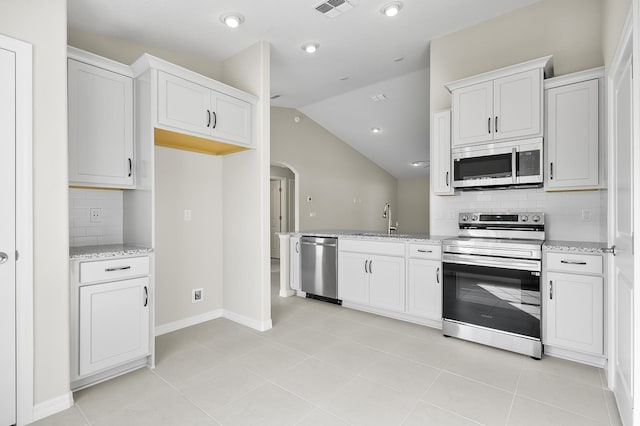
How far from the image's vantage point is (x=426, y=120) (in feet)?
19.8

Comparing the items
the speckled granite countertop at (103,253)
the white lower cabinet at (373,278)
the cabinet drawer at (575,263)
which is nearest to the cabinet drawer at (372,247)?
the white lower cabinet at (373,278)

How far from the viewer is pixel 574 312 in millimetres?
2516

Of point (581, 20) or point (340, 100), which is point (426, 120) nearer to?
point (340, 100)

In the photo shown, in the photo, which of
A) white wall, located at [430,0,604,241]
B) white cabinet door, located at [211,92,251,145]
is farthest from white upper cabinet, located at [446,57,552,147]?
white cabinet door, located at [211,92,251,145]

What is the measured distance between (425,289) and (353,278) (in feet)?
3.00

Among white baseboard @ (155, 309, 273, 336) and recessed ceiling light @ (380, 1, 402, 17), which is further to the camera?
white baseboard @ (155, 309, 273, 336)

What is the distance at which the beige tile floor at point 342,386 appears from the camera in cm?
192

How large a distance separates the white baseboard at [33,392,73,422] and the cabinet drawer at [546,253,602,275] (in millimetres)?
3539

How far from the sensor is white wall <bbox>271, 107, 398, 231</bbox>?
6.23 m

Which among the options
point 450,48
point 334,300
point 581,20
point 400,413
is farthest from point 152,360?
point 581,20

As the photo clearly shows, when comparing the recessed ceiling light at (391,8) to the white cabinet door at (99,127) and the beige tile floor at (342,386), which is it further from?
the beige tile floor at (342,386)

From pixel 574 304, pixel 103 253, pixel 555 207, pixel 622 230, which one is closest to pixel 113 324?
pixel 103 253

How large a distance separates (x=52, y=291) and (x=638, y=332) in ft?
10.4

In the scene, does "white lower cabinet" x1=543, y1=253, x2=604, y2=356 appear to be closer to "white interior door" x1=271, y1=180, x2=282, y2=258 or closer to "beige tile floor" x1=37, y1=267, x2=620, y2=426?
"beige tile floor" x1=37, y1=267, x2=620, y2=426
